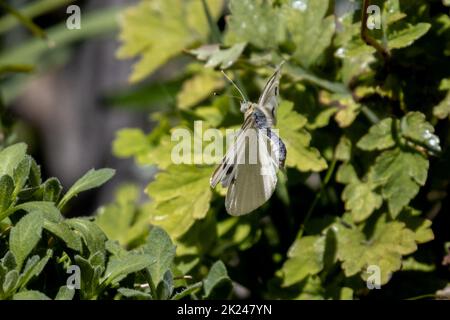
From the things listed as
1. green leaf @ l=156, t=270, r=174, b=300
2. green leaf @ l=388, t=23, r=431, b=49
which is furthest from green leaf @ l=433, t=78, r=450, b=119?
green leaf @ l=156, t=270, r=174, b=300

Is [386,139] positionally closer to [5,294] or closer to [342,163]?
Answer: [342,163]

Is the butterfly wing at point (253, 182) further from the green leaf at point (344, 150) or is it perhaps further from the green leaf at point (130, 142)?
the green leaf at point (130, 142)

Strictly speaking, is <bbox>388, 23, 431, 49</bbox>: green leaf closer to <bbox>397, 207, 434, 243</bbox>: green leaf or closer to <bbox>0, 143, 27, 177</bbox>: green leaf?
<bbox>397, 207, 434, 243</bbox>: green leaf

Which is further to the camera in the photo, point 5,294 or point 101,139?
point 101,139

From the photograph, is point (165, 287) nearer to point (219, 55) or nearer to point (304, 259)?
point (304, 259)

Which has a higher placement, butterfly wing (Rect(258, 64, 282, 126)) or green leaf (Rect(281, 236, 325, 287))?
butterfly wing (Rect(258, 64, 282, 126))
